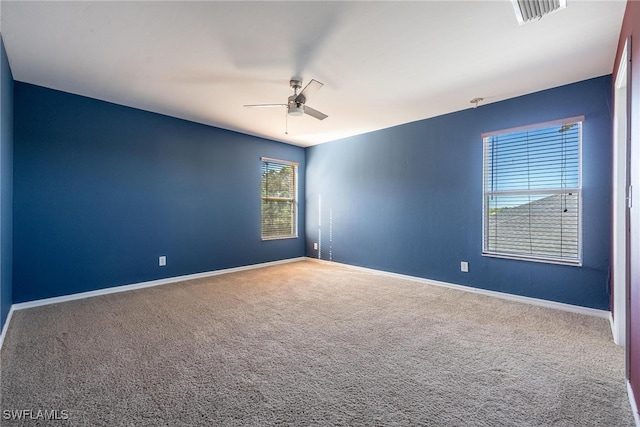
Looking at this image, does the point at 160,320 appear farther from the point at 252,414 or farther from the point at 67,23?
the point at 67,23

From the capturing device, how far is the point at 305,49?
2361 millimetres

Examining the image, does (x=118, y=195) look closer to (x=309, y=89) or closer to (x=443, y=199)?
(x=309, y=89)

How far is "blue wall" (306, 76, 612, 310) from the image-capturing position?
9.40 ft

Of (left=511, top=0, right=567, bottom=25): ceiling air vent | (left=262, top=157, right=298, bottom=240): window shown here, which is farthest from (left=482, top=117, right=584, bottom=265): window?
(left=262, top=157, right=298, bottom=240): window

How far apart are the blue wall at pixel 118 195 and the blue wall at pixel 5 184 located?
253 millimetres

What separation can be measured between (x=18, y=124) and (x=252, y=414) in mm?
3913

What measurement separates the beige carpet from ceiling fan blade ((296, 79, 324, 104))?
87.8 inches

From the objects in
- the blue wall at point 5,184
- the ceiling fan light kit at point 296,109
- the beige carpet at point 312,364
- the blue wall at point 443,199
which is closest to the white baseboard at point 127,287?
the beige carpet at point 312,364

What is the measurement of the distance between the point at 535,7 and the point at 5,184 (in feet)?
14.7

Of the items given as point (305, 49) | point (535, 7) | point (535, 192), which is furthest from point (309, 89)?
point (535, 192)

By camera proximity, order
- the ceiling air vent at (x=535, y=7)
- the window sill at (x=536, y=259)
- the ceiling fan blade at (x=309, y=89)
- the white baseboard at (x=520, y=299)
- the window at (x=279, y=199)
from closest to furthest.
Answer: the ceiling air vent at (x=535, y=7), the ceiling fan blade at (x=309, y=89), the white baseboard at (x=520, y=299), the window sill at (x=536, y=259), the window at (x=279, y=199)

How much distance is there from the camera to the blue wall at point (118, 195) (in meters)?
3.12

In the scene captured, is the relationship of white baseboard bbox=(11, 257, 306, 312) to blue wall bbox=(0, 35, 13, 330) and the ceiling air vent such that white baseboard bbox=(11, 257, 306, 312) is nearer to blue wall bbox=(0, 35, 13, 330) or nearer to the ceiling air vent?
blue wall bbox=(0, 35, 13, 330)

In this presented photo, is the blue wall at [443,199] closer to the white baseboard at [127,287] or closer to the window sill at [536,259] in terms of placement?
the window sill at [536,259]
